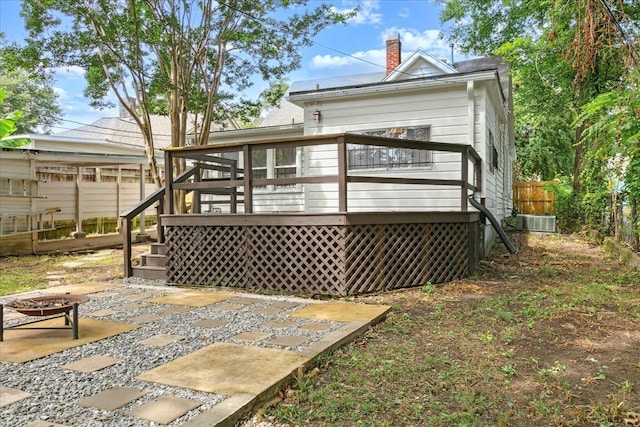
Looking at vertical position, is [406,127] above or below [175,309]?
above

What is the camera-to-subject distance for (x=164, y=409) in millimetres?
2467

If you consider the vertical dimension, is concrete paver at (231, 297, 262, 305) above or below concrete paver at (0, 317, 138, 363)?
above

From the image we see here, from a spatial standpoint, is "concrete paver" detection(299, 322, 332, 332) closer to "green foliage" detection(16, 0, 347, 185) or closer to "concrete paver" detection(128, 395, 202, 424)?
"concrete paver" detection(128, 395, 202, 424)

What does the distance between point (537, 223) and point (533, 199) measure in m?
3.18

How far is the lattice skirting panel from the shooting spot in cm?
571

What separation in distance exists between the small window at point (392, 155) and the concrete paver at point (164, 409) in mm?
6432

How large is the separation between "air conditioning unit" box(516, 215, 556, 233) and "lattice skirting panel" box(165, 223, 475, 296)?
8.31 m

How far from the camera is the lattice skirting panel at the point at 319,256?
18.7 feet

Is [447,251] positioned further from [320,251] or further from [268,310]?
[268,310]

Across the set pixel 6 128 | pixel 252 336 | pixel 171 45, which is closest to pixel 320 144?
pixel 252 336

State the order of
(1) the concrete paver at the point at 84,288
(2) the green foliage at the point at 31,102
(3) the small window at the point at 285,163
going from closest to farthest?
1. (1) the concrete paver at the point at 84,288
2. (3) the small window at the point at 285,163
3. (2) the green foliage at the point at 31,102

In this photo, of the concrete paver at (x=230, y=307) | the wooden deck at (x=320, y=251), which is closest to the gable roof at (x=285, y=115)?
the wooden deck at (x=320, y=251)

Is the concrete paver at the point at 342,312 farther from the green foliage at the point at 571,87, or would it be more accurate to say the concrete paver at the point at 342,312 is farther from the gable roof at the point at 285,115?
the gable roof at the point at 285,115

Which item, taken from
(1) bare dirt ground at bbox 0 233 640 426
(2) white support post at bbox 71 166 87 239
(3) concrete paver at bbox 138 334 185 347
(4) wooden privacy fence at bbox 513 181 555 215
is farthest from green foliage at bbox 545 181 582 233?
(2) white support post at bbox 71 166 87 239
